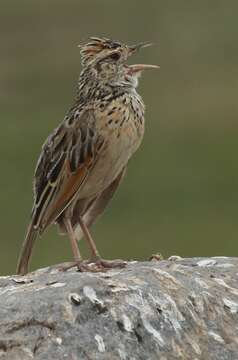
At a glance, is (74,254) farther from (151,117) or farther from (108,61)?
(151,117)

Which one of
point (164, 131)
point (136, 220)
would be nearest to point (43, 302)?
point (136, 220)

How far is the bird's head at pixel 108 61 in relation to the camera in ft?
36.9

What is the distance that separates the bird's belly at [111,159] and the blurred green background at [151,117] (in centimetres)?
642

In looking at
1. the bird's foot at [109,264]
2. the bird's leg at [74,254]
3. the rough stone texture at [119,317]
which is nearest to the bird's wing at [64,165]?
the bird's leg at [74,254]

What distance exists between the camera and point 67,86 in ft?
123

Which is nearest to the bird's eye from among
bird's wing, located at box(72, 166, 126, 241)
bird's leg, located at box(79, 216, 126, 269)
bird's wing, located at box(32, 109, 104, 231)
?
bird's wing, located at box(32, 109, 104, 231)

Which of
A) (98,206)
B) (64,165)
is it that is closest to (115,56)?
(64,165)

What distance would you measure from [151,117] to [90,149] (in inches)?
896

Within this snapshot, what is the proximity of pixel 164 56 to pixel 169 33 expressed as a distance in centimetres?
311

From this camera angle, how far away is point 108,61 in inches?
442

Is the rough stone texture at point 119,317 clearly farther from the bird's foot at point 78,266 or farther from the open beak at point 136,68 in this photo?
the open beak at point 136,68

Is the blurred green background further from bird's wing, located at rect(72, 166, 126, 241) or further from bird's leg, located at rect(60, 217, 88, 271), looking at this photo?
bird's leg, located at rect(60, 217, 88, 271)

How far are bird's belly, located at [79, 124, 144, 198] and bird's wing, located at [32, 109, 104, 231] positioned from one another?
45mm

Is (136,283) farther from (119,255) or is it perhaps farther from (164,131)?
(164,131)
